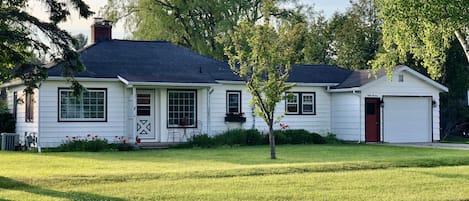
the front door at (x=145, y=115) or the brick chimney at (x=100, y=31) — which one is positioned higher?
the brick chimney at (x=100, y=31)

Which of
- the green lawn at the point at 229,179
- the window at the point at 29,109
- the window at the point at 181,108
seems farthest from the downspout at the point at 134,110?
the green lawn at the point at 229,179

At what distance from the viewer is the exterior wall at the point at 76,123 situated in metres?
22.4

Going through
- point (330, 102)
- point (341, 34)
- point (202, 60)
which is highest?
point (341, 34)

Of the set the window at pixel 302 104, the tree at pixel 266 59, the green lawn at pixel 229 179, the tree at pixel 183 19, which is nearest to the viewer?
the green lawn at pixel 229 179

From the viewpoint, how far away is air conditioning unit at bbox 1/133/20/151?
23.9m

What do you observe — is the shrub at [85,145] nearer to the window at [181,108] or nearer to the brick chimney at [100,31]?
the window at [181,108]

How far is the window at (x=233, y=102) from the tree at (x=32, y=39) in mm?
11863

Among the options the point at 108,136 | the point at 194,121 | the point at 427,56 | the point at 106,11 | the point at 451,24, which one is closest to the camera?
the point at 451,24

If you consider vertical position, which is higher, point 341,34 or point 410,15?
point 341,34

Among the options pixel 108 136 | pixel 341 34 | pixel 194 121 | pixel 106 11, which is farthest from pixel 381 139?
pixel 106 11

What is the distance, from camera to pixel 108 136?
77.0ft

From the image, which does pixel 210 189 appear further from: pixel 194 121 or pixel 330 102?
pixel 330 102

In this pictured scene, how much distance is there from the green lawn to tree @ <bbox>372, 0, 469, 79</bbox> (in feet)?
10.4

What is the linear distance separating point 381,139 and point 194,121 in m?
8.22
